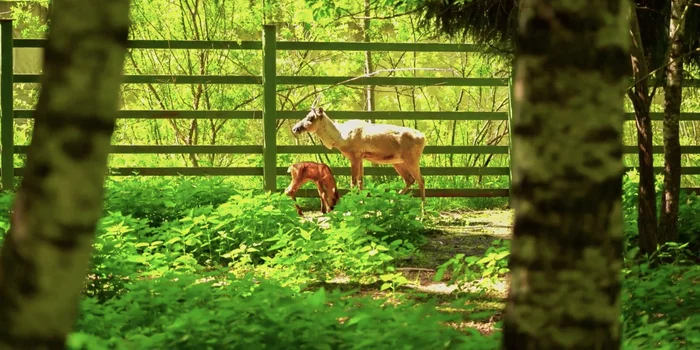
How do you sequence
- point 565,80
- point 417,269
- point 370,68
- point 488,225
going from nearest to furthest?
point 565,80 → point 417,269 → point 488,225 → point 370,68

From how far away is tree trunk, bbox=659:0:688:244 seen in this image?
5465mm

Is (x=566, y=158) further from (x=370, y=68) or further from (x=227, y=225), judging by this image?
(x=370, y=68)

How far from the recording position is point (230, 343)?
302 centimetres

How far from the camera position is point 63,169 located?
4.99ft

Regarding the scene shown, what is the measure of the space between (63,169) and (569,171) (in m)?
0.87

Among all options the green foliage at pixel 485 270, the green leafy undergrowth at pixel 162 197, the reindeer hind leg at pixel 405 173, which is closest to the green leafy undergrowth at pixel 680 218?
the green foliage at pixel 485 270

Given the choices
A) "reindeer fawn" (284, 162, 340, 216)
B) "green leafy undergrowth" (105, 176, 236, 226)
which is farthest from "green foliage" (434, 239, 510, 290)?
"reindeer fawn" (284, 162, 340, 216)

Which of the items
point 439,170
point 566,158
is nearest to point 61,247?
point 566,158

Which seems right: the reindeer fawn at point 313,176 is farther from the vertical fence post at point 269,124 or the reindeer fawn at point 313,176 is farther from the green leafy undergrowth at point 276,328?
the green leafy undergrowth at point 276,328

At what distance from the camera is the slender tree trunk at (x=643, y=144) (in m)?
5.33

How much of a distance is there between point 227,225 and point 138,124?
7.07m

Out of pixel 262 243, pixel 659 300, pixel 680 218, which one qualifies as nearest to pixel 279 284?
pixel 659 300

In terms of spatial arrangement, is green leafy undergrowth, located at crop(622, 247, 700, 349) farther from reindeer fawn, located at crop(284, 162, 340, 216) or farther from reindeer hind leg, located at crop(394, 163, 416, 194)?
reindeer hind leg, located at crop(394, 163, 416, 194)

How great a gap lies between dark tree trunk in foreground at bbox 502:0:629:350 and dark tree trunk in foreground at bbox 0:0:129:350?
0.75 metres
